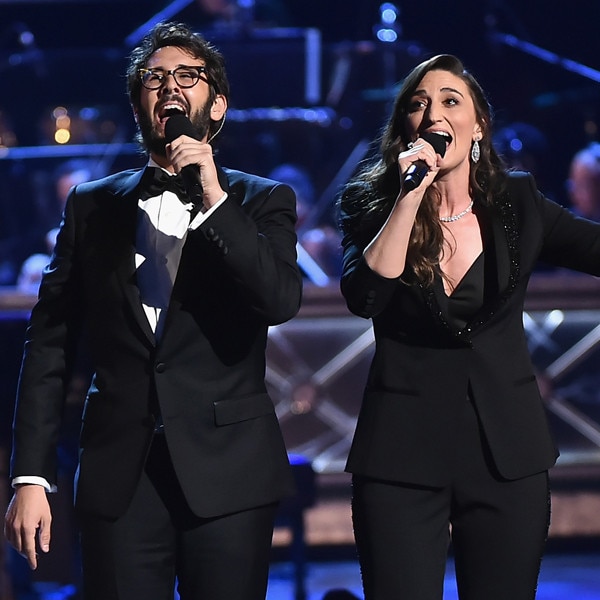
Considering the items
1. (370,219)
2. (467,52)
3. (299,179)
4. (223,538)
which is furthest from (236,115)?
(223,538)

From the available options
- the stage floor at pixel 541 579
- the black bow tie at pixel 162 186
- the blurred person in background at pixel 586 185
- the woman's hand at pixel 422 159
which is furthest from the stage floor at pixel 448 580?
the woman's hand at pixel 422 159

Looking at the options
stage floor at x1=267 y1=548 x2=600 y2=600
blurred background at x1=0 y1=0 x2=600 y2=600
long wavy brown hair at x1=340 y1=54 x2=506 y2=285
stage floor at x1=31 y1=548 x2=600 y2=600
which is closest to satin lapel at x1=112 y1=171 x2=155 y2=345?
long wavy brown hair at x1=340 y1=54 x2=506 y2=285

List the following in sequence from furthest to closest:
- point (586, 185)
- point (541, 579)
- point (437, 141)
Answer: point (586, 185)
point (541, 579)
point (437, 141)

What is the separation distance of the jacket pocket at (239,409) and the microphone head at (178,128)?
506 millimetres

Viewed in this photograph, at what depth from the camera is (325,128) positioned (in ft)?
22.8

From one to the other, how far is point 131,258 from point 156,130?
0.27m

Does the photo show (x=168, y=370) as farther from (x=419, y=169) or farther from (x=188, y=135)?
(x=419, y=169)

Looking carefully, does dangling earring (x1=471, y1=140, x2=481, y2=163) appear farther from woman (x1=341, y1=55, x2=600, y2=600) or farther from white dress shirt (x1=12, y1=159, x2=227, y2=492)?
white dress shirt (x1=12, y1=159, x2=227, y2=492)

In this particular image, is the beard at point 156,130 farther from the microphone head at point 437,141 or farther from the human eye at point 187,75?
the microphone head at point 437,141

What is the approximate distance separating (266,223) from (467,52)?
4.74 m

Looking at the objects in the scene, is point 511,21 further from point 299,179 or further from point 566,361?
point 566,361

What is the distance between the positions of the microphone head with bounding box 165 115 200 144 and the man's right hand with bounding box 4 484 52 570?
73cm

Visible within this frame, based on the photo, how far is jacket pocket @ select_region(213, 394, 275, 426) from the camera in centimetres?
207

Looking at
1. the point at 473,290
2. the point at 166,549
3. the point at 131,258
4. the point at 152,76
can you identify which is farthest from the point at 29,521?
the point at 473,290
